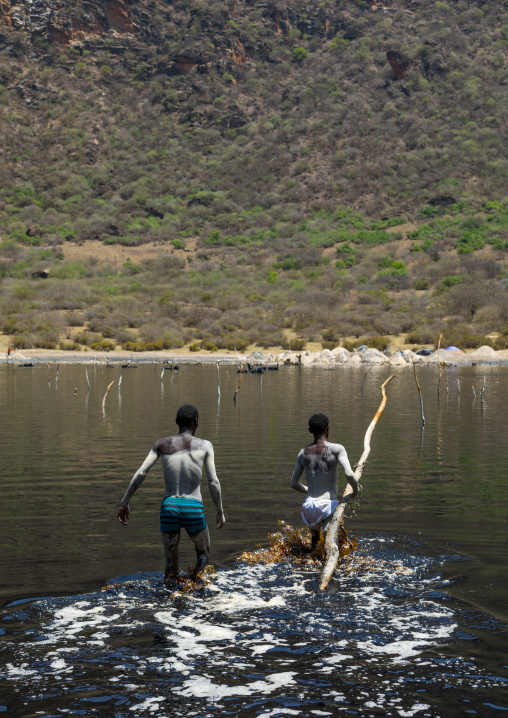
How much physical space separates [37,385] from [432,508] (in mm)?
25994

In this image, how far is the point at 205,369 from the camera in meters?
47.0

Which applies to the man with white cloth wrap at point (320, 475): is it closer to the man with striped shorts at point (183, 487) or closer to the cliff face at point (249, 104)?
the man with striped shorts at point (183, 487)

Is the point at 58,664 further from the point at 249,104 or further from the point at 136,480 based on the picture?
the point at 249,104

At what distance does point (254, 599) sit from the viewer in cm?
796

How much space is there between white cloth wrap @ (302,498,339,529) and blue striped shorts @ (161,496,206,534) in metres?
1.55

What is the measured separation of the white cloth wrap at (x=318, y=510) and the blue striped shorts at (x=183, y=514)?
155cm

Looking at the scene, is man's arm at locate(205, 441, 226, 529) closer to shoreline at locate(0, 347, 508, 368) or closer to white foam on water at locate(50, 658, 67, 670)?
white foam on water at locate(50, 658, 67, 670)

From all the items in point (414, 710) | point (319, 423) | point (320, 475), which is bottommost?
point (414, 710)

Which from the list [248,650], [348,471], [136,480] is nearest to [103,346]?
[348,471]

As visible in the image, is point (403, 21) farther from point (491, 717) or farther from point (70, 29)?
point (491, 717)

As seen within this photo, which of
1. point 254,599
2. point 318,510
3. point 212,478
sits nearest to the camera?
point 212,478

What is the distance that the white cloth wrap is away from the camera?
8945mm

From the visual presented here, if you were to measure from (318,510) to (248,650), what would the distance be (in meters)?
2.55

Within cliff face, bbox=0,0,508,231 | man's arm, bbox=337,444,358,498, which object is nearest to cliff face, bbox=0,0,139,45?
cliff face, bbox=0,0,508,231
